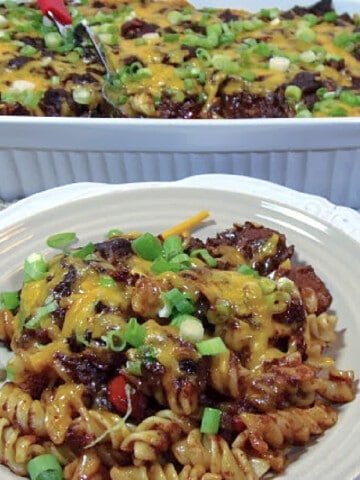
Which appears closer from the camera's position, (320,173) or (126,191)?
(126,191)

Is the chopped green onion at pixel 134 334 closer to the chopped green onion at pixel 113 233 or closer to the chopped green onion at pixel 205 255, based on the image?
the chopped green onion at pixel 205 255

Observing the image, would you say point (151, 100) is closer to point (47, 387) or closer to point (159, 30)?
point (159, 30)

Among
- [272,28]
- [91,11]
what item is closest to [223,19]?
[272,28]

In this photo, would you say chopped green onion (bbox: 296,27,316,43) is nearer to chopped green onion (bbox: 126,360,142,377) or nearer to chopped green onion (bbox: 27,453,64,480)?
chopped green onion (bbox: 126,360,142,377)

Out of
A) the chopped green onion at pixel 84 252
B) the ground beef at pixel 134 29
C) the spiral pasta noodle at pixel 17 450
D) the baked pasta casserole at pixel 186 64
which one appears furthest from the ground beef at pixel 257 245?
the ground beef at pixel 134 29

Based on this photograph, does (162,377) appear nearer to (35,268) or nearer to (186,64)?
(35,268)

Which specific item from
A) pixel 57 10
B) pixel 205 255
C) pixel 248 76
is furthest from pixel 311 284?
pixel 57 10
